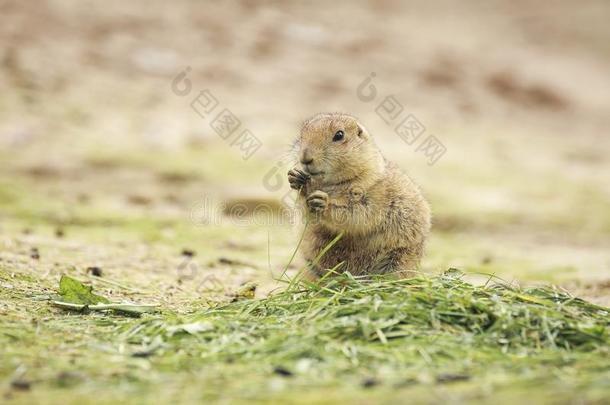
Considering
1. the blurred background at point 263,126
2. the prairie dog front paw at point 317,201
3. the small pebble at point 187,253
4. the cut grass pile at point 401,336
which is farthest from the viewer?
the blurred background at point 263,126

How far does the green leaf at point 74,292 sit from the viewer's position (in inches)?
170

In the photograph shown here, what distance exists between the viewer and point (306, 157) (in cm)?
493

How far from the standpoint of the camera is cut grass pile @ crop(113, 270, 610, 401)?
313cm

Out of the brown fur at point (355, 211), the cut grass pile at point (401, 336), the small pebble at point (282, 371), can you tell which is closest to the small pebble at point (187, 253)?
the brown fur at point (355, 211)

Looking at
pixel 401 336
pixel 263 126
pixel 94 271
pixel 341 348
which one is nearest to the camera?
pixel 341 348

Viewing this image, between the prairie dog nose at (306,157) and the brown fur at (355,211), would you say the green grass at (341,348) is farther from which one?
the prairie dog nose at (306,157)

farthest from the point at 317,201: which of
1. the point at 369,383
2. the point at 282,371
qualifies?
the point at 369,383

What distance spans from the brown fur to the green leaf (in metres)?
1.36

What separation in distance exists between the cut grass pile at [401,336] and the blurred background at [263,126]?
3.87 ft

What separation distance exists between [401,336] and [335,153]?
171 cm

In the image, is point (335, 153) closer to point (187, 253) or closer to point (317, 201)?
point (317, 201)

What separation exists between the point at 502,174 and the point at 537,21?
32.7 feet

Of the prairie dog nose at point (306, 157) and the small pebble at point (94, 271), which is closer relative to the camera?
the prairie dog nose at point (306, 157)

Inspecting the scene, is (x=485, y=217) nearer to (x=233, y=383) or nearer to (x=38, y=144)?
(x=38, y=144)
